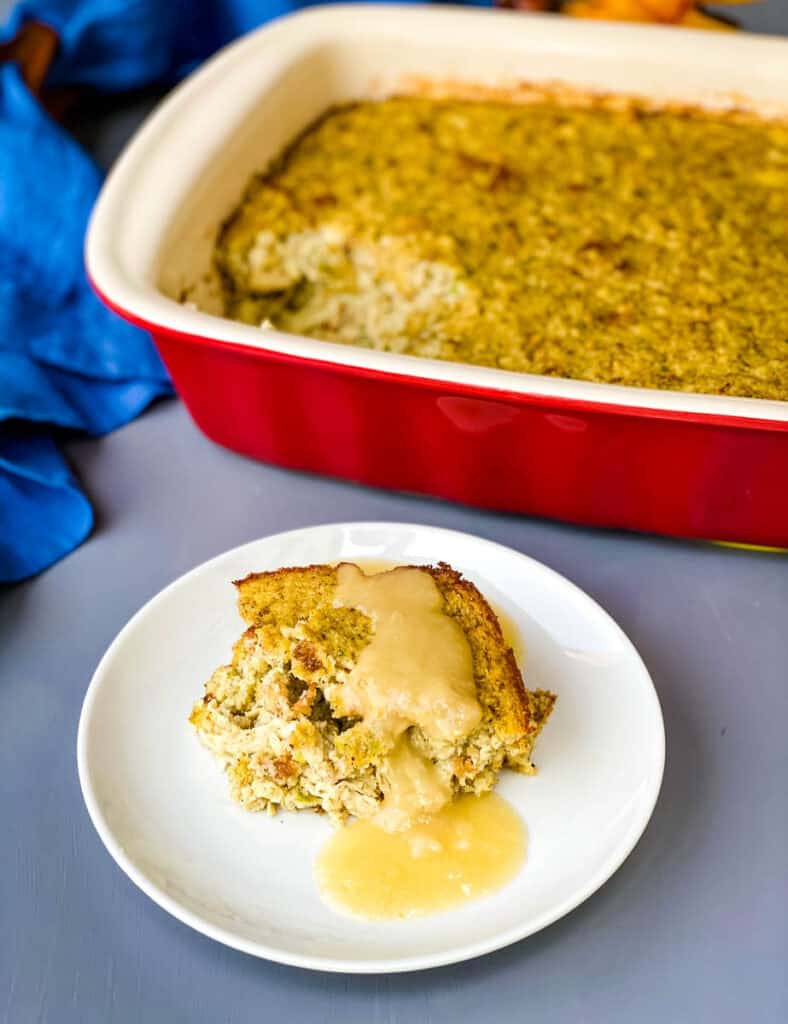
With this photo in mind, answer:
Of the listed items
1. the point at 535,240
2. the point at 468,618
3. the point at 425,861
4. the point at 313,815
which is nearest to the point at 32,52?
the point at 535,240

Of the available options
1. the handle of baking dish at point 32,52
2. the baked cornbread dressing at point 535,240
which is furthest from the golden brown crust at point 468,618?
the handle of baking dish at point 32,52

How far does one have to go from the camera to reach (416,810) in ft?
4.09

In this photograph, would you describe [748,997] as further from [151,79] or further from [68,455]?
[151,79]

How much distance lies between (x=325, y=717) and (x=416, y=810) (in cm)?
15

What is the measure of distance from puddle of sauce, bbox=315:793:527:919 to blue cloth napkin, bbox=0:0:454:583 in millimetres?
752

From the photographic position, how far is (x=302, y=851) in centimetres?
128

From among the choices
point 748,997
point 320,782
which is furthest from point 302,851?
point 748,997

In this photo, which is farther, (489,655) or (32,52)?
(32,52)

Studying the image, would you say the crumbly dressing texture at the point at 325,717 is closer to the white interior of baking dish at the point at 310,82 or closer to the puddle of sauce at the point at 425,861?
the puddle of sauce at the point at 425,861

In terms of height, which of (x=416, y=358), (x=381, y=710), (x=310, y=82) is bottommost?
(x=381, y=710)

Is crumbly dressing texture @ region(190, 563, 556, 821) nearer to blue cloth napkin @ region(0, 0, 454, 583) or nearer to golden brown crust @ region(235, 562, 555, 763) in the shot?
golden brown crust @ region(235, 562, 555, 763)

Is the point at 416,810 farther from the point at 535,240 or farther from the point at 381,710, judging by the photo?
the point at 535,240

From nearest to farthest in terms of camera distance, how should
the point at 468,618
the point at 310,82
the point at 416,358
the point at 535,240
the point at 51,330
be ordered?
the point at 468,618 < the point at 416,358 < the point at 535,240 < the point at 51,330 < the point at 310,82

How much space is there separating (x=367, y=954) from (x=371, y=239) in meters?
1.19
